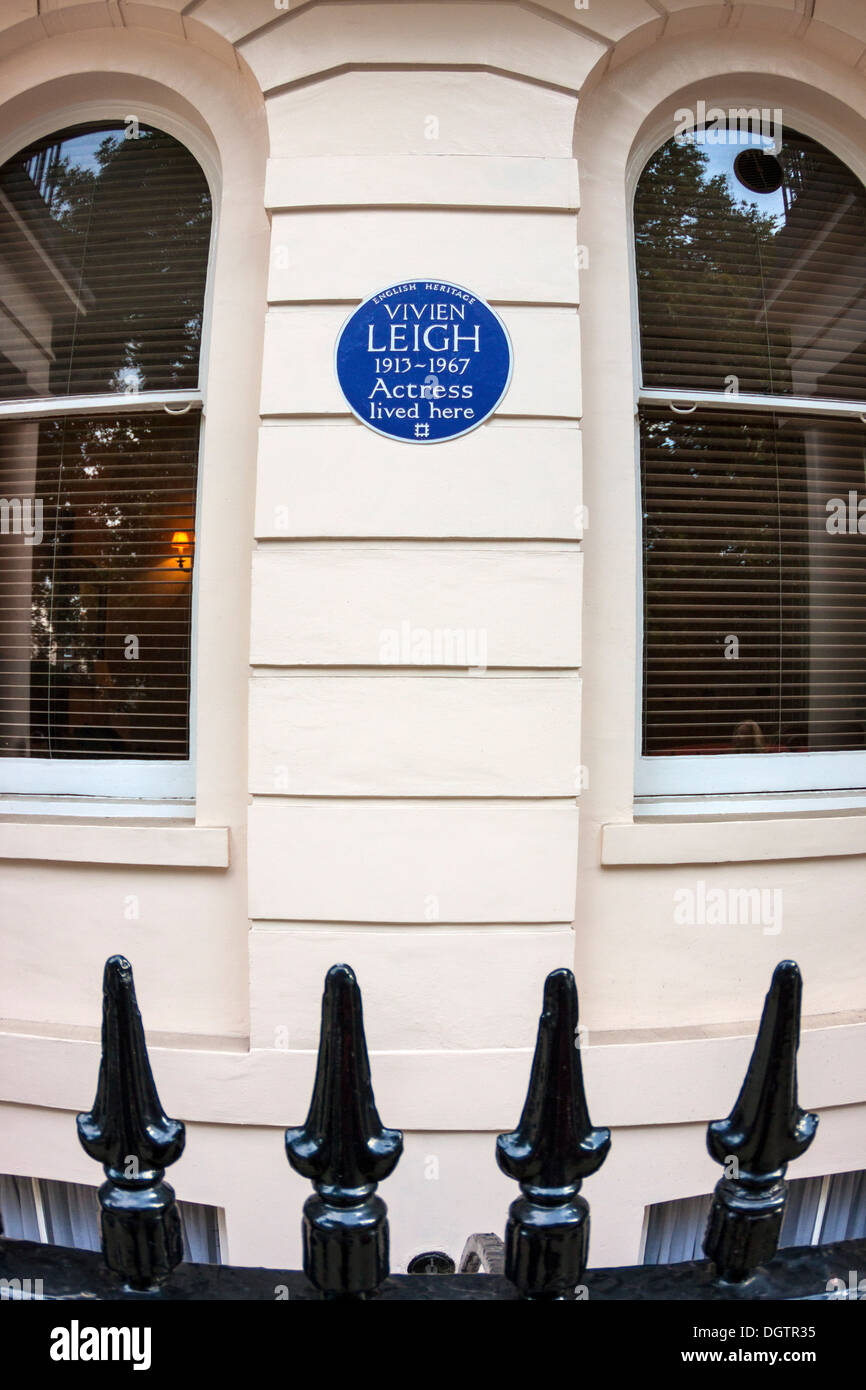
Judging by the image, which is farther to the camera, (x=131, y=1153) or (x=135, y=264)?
(x=135, y=264)

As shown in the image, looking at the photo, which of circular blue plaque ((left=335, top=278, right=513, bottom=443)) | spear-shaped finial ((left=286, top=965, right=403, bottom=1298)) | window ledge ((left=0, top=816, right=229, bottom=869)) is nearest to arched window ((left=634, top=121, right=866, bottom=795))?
circular blue plaque ((left=335, top=278, right=513, bottom=443))

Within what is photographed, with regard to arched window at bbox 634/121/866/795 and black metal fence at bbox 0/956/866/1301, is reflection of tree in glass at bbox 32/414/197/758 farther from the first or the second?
black metal fence at bbox 0/956/866/1301

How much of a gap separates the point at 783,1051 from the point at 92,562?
121 inches

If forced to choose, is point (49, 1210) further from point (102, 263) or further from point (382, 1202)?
point (102, 263)

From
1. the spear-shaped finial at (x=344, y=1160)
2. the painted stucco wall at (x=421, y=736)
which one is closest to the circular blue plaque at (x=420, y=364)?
the painted stucco wall at (x=421, y=736)

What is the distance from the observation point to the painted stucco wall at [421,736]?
116 inches

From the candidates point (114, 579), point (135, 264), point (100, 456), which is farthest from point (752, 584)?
point (135, 264)

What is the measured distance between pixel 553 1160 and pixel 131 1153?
56 cm

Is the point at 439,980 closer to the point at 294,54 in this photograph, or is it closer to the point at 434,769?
the point at 434,769

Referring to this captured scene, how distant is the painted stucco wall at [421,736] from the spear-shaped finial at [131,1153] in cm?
177

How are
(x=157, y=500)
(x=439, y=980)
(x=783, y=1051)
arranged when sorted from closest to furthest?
(x=783, y=1051)
(x=439, y=980)
(x=157, y=500)

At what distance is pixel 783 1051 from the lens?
1141 millimetres

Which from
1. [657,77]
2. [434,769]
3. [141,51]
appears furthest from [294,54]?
[434,769]

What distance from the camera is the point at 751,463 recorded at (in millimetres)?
3475
